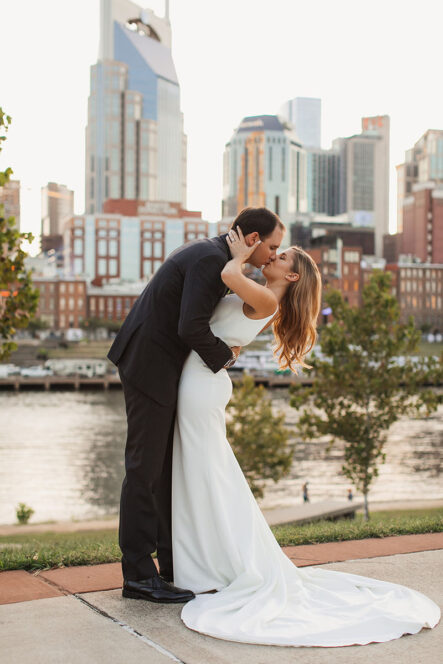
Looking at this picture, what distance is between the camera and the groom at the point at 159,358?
123 inches

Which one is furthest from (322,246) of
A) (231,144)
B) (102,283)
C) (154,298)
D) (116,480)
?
(154,298)

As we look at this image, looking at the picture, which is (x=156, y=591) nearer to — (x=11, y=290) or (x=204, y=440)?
(x=204, y=440)

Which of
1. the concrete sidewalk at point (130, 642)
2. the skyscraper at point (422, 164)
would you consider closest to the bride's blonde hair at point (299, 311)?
the concrete sidewalk at point (130, 642)

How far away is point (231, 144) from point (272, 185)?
49.5 ft

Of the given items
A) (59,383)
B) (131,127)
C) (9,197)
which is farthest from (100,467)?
(131,127)

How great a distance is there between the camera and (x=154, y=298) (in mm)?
3252

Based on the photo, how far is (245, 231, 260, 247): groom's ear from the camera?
316 cm

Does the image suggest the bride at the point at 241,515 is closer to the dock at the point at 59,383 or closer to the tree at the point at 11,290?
the tree at the point at 11,290

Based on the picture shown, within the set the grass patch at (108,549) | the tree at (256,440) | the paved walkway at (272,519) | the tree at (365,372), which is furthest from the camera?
the tree at (256,440)

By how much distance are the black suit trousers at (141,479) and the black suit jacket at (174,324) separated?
7 cm

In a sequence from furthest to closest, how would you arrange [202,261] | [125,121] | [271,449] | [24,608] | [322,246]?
[125,121] < [322,246] < [271,449] < [202,261] < [24,608]

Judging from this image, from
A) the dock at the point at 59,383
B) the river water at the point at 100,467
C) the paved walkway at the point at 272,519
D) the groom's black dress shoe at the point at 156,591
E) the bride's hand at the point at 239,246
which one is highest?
the bride's hand at the point at 239,246

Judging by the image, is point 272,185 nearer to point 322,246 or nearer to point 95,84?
point 95,84

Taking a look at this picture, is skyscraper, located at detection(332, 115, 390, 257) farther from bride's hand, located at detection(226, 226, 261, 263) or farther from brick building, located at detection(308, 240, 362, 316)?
bride's hand, located at detection(226, 226, 261, 263)
